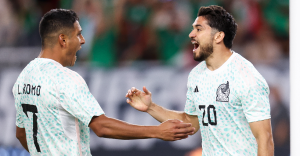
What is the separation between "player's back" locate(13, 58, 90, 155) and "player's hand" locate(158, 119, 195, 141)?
664 millimetres

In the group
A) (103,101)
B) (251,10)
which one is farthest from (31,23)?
(251,10)

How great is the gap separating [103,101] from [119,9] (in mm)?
1961

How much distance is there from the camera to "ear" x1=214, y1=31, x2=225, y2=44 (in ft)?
12.0

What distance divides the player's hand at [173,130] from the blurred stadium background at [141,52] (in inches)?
130

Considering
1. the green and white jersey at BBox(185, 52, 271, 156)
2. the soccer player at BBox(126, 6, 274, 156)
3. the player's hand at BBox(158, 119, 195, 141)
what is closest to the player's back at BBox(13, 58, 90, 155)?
the player's hand at BBox(158, 119, 195, 141)

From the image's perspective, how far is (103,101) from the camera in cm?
668

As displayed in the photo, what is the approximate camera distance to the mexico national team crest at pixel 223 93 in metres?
3.31

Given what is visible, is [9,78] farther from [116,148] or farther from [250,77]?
[250,77]

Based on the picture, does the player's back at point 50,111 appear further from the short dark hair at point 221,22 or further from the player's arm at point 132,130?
the short dark hair at point 221,22

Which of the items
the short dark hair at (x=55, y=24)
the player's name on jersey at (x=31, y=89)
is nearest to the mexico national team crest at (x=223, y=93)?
the short dark hair at (x=55, y=24)

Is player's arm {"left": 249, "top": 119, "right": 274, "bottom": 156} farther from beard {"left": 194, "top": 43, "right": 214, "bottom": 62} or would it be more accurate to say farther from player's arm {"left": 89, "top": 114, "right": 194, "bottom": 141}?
beard {"left": 194, "top": 43, "right": 214, "bottom": 62}

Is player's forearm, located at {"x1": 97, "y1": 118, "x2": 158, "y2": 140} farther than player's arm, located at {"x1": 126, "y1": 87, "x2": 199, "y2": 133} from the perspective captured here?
No

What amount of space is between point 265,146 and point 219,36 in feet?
3.93

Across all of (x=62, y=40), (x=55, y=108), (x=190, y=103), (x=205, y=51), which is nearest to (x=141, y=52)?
(x=190, y=103)
